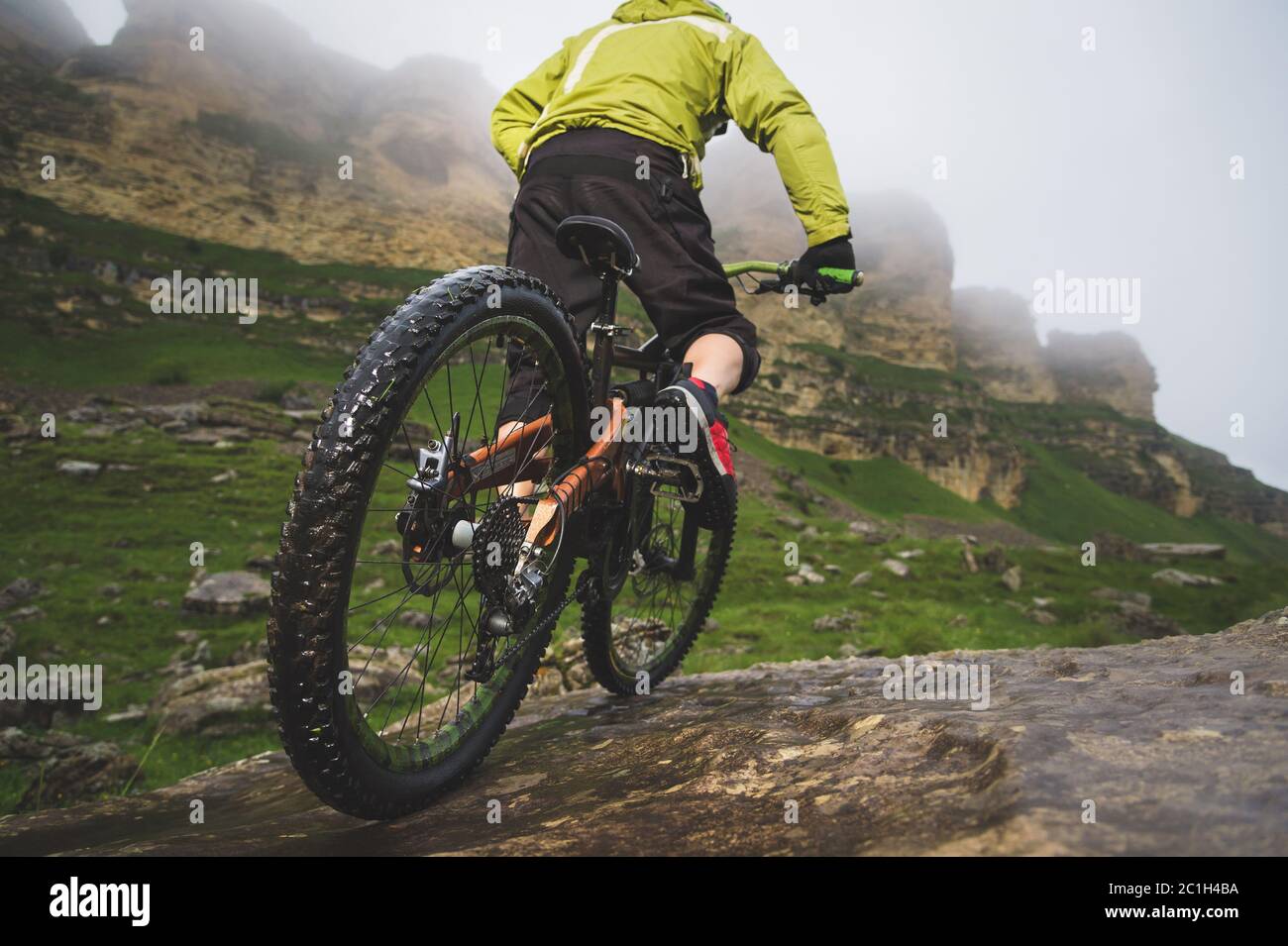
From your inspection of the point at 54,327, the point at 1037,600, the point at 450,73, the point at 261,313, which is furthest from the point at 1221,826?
the point at 450,73

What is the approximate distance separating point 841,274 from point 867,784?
235 centimetres

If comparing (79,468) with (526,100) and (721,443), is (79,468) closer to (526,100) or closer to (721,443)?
(526,100)

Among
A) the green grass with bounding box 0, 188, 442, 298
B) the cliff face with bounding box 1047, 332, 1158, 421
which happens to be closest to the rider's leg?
the green grass with bounding box 0, 188, 442, 298

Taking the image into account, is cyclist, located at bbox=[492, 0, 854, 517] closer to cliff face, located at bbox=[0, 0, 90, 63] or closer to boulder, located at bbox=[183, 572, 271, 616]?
boulder, located at bbox=[183, 572, 271, 616]

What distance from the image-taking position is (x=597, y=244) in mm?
2645

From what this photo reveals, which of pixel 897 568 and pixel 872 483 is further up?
pixel 872 483

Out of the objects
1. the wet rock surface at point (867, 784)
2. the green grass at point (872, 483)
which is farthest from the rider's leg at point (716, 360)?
the green grass at point (872, 483)

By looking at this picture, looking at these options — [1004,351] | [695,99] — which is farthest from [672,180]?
[1004,351]

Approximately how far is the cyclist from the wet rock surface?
1299mm

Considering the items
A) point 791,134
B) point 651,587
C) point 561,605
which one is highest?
point 791,134

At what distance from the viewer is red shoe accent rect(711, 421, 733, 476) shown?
9.94 ft

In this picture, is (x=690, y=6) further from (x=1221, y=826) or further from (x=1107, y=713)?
(x=1221, y=826)

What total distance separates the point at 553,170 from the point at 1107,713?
3.02m
